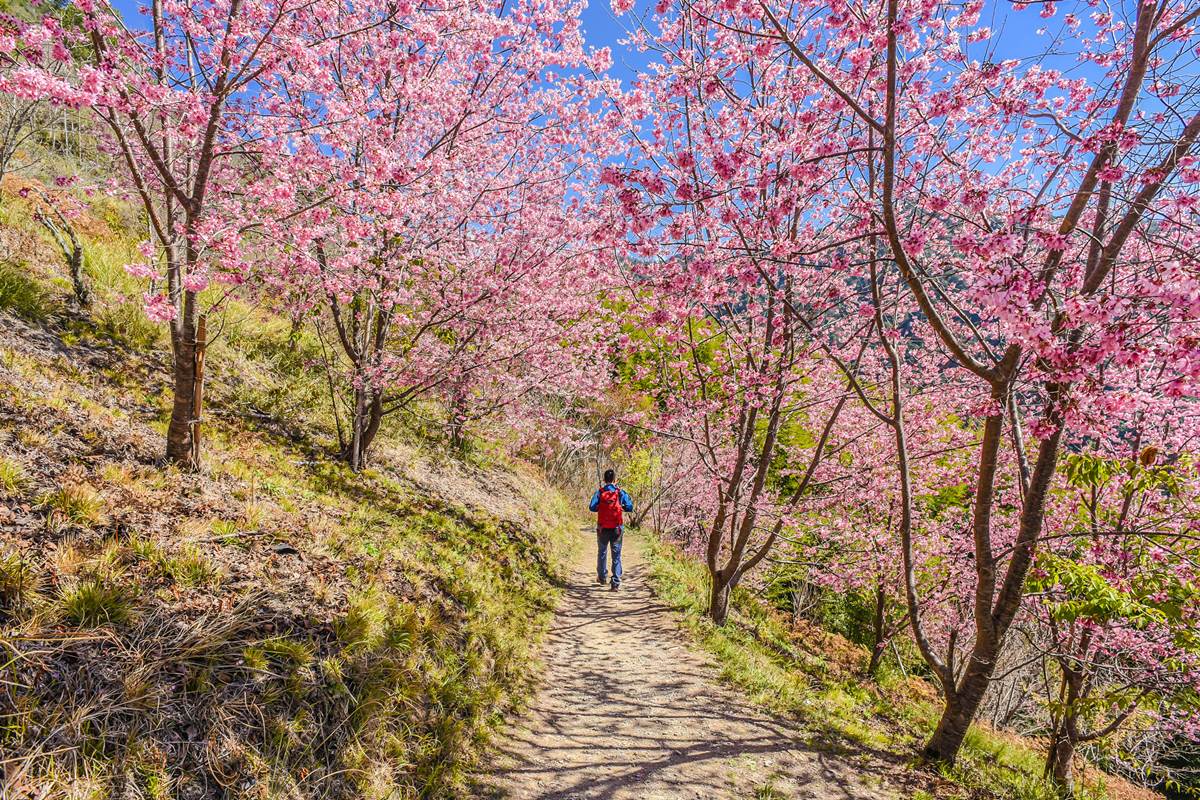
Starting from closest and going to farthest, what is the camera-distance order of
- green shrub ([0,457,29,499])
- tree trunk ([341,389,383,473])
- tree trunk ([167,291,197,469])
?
green shrub ([0,457,29,499]) → tree trunk ([167,291,197,469]) → tree trunk ([341,389,383,473])

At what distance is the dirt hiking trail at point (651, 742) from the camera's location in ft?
12.5

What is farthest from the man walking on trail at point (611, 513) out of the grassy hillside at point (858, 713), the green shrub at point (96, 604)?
the green shrub at point (96, 604)

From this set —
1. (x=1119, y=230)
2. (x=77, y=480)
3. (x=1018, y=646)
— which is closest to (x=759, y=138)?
(x=1119, y=230)

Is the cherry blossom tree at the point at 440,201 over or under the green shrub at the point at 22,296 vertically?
over

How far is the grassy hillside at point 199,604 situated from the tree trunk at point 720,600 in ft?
9.15

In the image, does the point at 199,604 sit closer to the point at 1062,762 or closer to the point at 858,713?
the point at 858,713

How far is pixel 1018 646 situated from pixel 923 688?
4.04 metres

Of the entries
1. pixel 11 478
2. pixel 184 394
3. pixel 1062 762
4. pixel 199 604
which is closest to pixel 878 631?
pixel 1062 762

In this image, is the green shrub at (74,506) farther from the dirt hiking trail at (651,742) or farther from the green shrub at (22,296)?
the green shrub at (22,296)

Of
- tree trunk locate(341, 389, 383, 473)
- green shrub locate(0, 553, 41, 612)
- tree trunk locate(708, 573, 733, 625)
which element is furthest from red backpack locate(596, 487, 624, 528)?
green shrub locate(0, 553, 41, 612)

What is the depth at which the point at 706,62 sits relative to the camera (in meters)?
5.45

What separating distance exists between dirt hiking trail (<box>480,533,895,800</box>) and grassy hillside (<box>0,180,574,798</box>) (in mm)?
424

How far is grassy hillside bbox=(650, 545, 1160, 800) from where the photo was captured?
15.7 ft

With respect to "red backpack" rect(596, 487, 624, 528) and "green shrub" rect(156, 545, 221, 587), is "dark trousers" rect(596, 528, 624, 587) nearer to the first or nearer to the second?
"red backpack" rect(596, 487, 624, 528)
